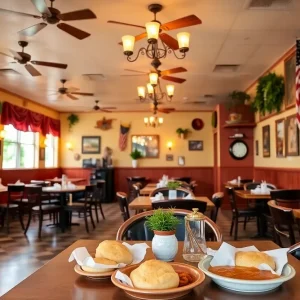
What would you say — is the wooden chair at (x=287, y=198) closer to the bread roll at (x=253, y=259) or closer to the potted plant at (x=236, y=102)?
the bread roll at (x=253, y=259)

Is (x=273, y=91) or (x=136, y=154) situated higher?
(x=273, y=91)

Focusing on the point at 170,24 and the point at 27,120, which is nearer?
the point at 170,24

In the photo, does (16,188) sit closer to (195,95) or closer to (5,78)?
(5,78)

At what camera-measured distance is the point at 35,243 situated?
5883 millimetres

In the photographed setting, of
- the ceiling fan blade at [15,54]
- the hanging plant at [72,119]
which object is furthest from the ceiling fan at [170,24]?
the hanging plant at [72,119]

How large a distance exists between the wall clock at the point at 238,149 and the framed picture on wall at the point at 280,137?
2.64 metres

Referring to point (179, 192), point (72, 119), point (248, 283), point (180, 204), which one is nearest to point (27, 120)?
point (72, 119)

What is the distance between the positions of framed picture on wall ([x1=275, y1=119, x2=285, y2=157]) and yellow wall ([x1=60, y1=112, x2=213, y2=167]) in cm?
536

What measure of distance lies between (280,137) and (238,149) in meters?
3.05

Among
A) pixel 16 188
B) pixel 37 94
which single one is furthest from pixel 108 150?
pixel 16 188

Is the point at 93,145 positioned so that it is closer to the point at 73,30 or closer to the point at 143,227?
Answer: the point at 73,30

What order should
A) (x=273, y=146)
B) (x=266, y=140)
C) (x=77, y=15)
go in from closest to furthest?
1. (x=77, y=15)
2. (x=273, y=146)
3. (x=266, y=140)

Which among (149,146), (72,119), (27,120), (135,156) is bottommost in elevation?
(135,156)

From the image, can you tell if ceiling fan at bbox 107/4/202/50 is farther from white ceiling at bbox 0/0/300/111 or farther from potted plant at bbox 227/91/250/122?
potted plant at bbox 227/91/250/122
